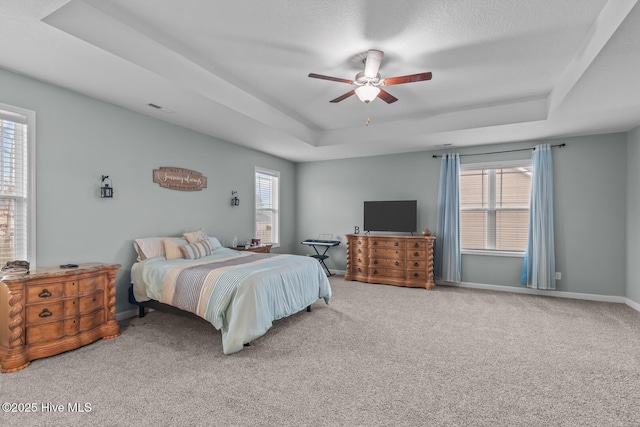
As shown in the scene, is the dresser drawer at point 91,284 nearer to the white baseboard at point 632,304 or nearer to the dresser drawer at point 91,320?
the dresser drawer at point 91,320

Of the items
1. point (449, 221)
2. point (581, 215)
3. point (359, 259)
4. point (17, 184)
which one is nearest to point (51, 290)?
point (17, 184)

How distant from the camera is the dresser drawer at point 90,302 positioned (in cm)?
291

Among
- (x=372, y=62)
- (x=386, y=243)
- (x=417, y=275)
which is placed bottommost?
(x=417, y=275)

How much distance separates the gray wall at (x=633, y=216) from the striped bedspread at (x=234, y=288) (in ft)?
14.3

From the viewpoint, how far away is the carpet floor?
196cm

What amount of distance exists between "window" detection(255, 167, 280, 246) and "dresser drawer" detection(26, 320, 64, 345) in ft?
11.6

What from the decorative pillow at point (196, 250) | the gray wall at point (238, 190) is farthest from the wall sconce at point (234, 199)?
the decorative pillow at point (196, 250)

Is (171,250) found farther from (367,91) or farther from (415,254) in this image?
(415,254)

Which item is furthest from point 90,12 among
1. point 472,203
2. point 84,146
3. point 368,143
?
point 472,203

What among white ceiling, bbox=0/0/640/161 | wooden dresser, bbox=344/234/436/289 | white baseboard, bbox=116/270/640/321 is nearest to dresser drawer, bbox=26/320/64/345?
white baseboard, bbox=116/270/640/321

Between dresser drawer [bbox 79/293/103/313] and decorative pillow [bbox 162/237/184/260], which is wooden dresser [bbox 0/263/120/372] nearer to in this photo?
dresser drawer [bbox 79/293/103/313]

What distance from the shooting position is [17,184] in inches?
117

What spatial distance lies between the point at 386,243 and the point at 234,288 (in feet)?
11.5

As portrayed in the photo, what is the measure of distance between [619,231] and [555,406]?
3.99m
